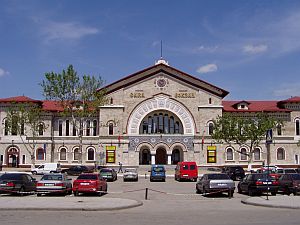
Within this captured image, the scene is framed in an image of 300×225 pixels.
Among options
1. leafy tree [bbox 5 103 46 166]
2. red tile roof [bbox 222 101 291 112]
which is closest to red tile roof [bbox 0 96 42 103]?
leafy tree [bbox 5 103 46 166]

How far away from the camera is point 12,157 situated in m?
61.7

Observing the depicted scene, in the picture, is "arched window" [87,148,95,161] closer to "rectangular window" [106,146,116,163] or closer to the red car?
"rectangular window" [106,146,116,163]

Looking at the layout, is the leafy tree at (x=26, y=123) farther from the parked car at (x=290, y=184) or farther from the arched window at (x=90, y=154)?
the parked car at (x=290, y=184)

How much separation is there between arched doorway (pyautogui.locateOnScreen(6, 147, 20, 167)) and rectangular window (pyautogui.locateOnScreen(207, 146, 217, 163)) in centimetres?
2831

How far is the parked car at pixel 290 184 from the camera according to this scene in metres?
25.3

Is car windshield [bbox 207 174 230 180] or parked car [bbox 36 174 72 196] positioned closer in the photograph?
parked car [bbox 36 174 72 196]

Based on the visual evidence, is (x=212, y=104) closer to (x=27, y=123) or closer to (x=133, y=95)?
(x=133, y=95)

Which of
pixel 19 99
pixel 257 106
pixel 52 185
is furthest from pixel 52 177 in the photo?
pixel 257 106

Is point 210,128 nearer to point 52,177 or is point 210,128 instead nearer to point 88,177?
point 88,177

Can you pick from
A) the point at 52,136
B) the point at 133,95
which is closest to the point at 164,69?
the point at 133,95

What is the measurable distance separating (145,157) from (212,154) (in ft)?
35.5

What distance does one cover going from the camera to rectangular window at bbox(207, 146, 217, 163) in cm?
5962

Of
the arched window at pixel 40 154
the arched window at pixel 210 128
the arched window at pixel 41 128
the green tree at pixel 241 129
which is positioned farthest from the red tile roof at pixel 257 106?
the arched window at pixel 40 154

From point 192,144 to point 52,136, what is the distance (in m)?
21.4
